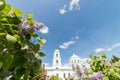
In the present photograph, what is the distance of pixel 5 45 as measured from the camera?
135cm

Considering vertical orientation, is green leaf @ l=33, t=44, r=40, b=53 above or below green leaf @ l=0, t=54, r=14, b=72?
above

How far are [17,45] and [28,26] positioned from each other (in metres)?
0.13

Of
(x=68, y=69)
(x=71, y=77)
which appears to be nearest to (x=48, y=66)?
(x=68, y=69)

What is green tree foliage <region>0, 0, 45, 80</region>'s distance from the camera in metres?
1.32

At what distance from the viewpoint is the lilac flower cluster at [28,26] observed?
142 cm

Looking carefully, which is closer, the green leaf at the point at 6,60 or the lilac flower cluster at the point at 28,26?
the green leaf at the point at 6,60

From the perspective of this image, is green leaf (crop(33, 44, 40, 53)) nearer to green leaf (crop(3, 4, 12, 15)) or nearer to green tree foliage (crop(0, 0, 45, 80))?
green tree foliage (crop(0, 0, 45, 80))

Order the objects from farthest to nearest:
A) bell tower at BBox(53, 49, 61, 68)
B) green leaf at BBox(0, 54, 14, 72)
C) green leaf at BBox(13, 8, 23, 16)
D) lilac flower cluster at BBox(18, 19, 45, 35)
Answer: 1. bell tower at BBox(53, 49, 61, 68)
2. green leaf at BBox(13, 8, 23, 16)
3. lilac flower cluster at BBox(18, 19, 45, 35)
4. green leaf at BBox(0, 54, 14, 72)

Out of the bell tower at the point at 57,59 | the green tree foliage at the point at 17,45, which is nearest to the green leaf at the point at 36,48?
the green tree foliage at the point at 17,45

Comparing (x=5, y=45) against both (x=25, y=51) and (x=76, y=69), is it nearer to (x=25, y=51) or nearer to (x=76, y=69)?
(x=25, y=51)

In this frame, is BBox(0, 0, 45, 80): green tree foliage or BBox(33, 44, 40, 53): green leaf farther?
BBox(33, 44, 40, 53): green leaf

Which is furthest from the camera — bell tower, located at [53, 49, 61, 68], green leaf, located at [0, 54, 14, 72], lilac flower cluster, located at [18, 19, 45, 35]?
bell tower, located at [53, 49, 61, 68]

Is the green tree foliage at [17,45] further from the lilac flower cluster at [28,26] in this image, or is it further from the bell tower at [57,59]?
the bell tower at [57,59]

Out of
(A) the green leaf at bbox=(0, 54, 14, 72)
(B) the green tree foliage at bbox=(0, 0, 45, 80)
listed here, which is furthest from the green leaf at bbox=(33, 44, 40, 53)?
(A) the green leaf at bbox=(0, 54, 14, 72)
